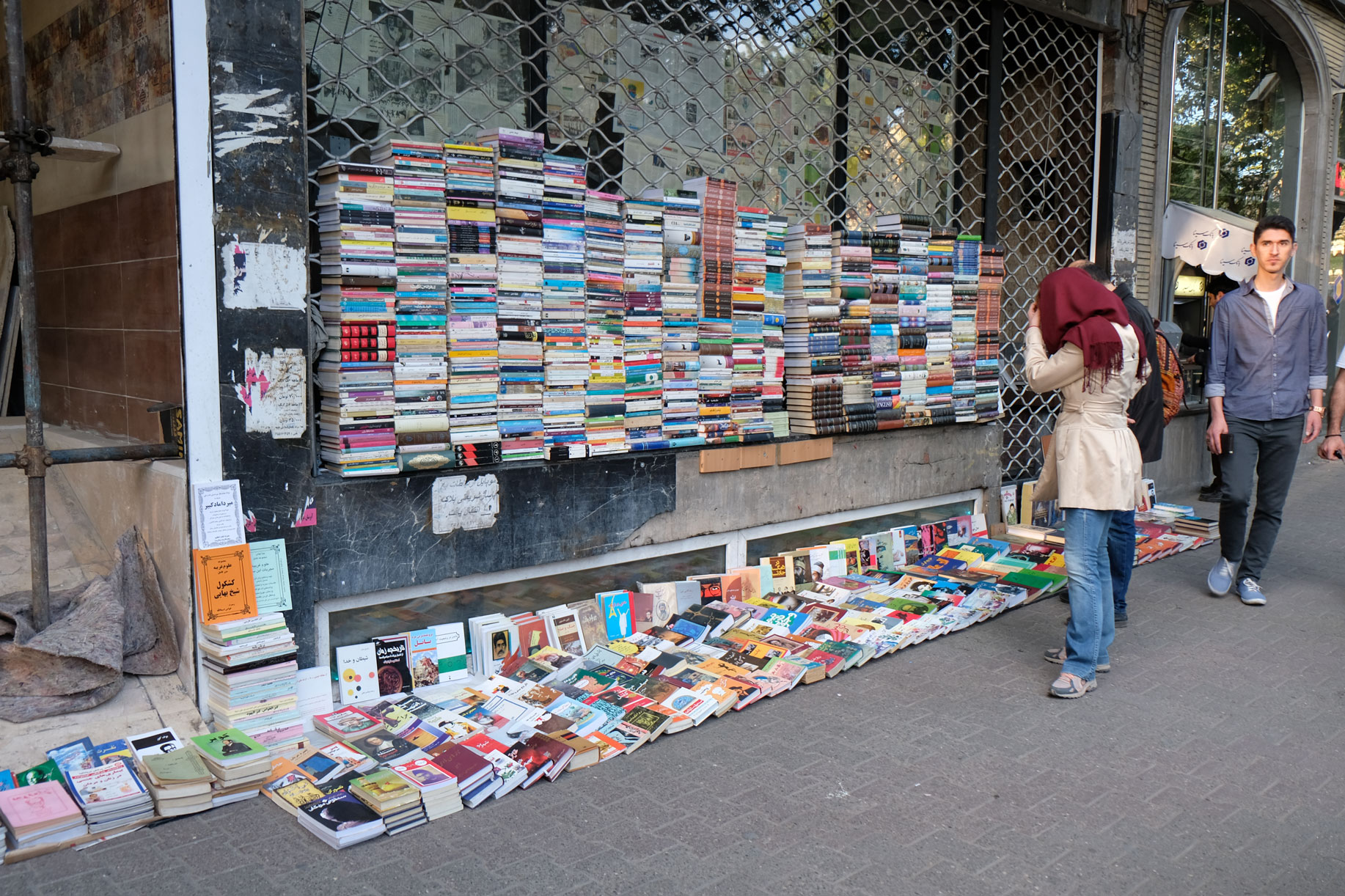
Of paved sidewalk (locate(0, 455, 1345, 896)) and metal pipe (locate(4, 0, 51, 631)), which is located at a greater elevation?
metal pipe (locate(4, 0, 51, 631))

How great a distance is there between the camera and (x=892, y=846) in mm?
3016

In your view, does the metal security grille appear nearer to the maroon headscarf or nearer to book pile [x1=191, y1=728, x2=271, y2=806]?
the maroon headscarf

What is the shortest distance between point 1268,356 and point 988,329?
1571 mm

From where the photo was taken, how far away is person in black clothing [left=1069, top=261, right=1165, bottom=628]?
16.6 feet

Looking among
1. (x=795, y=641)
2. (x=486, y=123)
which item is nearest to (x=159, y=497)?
(x=486, y=123)

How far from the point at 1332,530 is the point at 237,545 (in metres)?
7.79

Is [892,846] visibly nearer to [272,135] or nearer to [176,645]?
[176,645]

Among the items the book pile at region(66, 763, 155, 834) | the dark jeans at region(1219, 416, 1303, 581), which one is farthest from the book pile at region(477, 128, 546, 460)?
the dark jeans at region(1219, 416, 1303, 581)

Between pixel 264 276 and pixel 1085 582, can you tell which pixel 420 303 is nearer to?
pixel 264 276

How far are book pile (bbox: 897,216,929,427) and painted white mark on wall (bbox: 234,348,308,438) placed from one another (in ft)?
11.5

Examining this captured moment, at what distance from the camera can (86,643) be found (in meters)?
3.60

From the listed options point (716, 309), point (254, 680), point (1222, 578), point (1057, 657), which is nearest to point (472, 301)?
point (716, 309)

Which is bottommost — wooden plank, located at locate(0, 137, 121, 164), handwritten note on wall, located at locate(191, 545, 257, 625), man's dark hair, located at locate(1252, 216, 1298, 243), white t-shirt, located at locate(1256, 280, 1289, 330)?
handwritten note on wall, located at locate(191, 545, 257, 625)

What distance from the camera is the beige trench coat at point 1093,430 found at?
409cm
